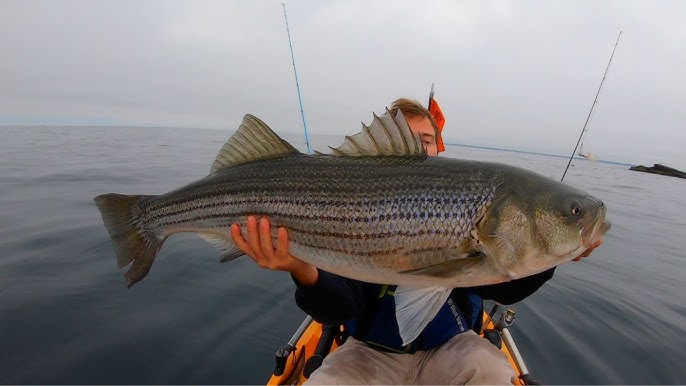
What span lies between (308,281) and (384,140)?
1.40 m

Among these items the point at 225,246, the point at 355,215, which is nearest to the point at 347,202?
the point at 355,215

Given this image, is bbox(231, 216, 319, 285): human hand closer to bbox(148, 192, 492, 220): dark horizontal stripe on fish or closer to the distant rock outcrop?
bbox(148, 192, 492, 220): dark horizontal stripe on fish

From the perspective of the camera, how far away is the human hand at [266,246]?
9.91 feet

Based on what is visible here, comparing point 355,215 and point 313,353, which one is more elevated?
point 355,215

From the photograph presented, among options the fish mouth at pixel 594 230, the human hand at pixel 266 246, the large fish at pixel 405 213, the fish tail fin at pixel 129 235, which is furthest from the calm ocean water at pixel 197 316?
the fish mouth at pixel 594 230

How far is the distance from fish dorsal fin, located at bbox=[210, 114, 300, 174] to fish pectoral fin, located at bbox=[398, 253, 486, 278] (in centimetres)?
149

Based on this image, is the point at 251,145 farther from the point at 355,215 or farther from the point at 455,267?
the point at 455,267

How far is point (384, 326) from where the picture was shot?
375 cm

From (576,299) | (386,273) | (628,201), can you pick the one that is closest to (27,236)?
(386,273)

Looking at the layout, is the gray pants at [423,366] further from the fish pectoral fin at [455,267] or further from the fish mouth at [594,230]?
the fish mouth at [594,230]

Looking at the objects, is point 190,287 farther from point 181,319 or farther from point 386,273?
point 386,273

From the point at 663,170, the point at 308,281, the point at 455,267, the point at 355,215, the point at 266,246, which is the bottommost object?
the point at 663,170

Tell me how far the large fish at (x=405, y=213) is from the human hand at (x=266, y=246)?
0.07 metres

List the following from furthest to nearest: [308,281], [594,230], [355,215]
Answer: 1. [308,281]
2. [355,215]
3. [594,230]
